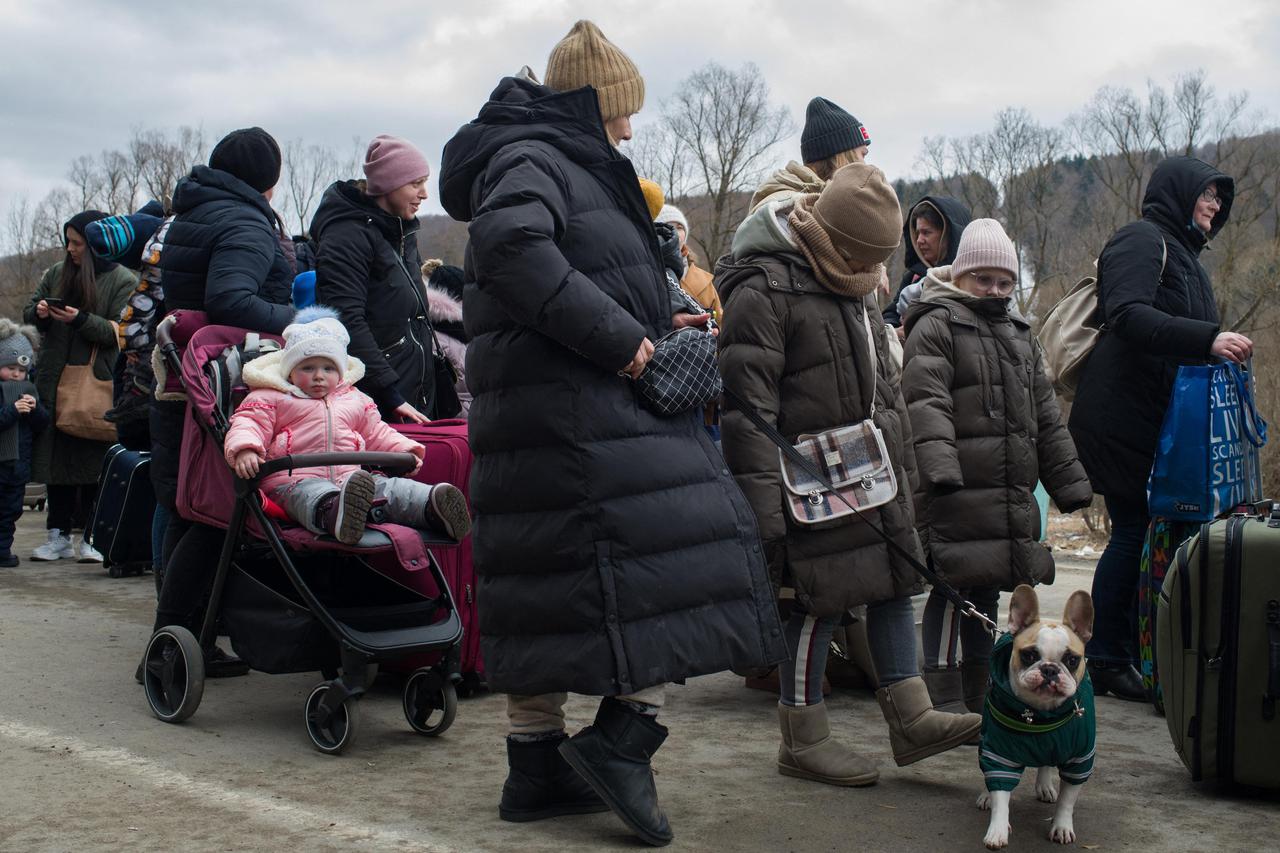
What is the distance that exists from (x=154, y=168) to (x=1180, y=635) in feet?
166

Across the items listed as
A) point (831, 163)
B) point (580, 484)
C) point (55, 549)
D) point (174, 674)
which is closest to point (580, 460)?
point (580, 484)

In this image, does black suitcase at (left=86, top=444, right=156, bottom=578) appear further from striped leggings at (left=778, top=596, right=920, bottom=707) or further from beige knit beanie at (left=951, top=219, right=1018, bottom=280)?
beige knit beanie at (left=951, top=219, right=1018, bottom=280)

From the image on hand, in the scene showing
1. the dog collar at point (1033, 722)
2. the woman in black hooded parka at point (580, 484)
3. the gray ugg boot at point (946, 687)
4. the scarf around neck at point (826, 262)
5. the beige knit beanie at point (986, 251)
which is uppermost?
the beige knit beanie at point (986, 251)

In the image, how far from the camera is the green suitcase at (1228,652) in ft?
13.2

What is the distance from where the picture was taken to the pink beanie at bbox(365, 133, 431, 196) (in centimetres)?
557

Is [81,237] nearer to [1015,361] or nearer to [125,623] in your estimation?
[125,623]

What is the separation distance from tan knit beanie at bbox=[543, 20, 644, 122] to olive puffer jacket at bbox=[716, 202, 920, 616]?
0.73 m

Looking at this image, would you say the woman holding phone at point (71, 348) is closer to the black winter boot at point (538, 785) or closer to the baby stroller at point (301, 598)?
the baby stroller at point (301, 598)

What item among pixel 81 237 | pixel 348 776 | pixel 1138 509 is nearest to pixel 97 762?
pixel 348 776

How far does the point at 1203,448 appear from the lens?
511cm

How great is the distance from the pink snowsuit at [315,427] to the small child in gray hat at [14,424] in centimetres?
425

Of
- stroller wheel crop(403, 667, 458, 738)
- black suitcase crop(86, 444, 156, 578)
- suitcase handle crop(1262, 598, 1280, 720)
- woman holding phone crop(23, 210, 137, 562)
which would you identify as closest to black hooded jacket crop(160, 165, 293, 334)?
stroller wheel crop(403, 667, 458, 738)

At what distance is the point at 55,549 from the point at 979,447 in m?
6.19

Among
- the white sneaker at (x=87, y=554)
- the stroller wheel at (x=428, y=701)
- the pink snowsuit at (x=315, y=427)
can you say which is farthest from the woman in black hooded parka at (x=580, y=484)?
the white sneaker at (x=87, y=554)
